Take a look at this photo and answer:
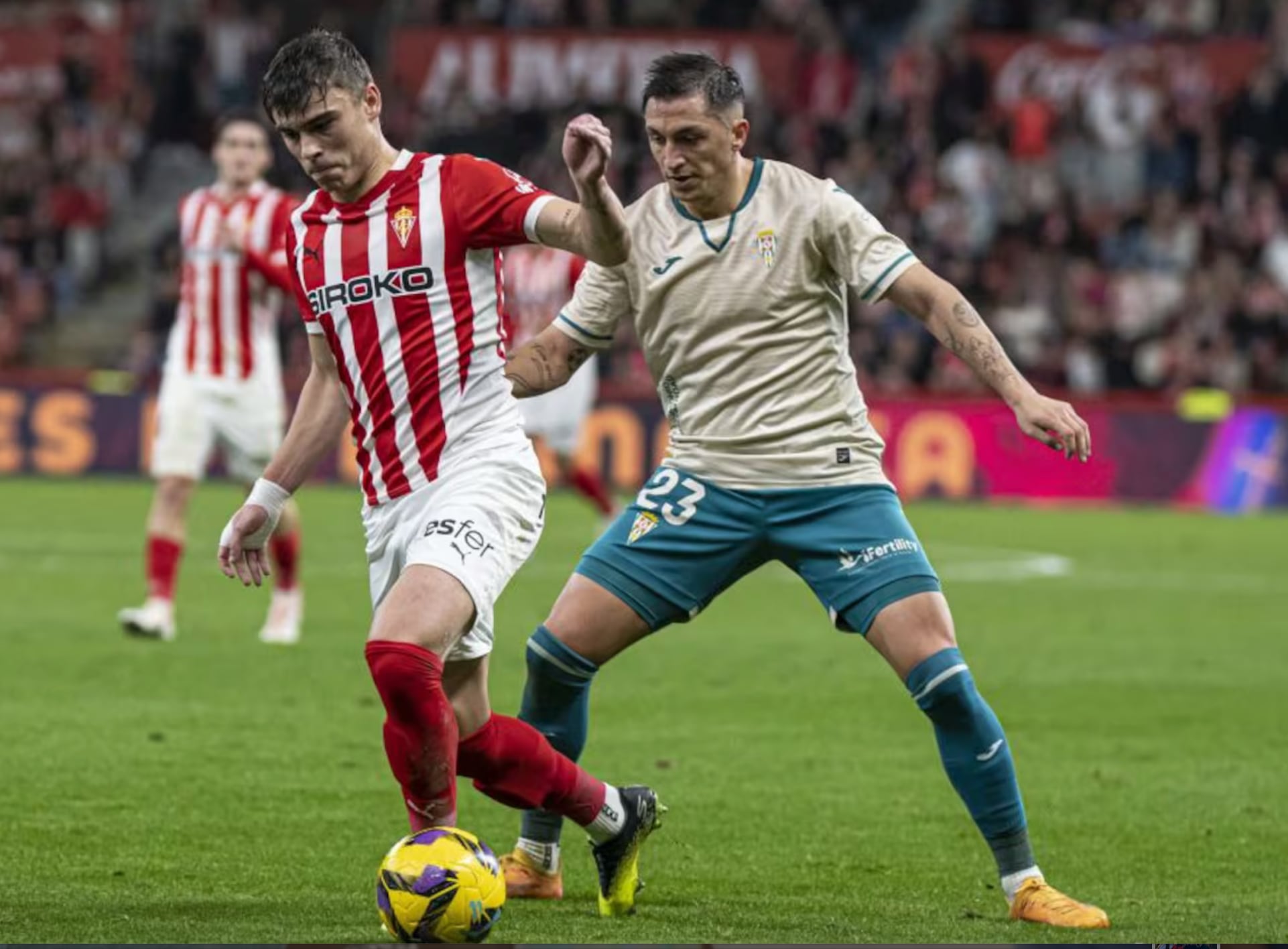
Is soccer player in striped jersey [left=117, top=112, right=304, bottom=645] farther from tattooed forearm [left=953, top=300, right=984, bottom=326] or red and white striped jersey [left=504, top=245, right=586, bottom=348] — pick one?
tattooed forearm [left=953, top=300, right=984, bottom=326]

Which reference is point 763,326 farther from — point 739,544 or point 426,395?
point 426,395

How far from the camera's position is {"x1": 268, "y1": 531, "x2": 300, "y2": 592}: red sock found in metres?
12.0

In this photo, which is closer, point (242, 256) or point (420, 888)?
point (420, 888)

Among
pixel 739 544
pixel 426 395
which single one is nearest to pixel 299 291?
pixel 426 395

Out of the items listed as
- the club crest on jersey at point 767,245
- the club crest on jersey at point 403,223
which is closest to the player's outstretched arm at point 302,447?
the club crest on jersey at point 403,223

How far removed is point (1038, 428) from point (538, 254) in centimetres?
1168

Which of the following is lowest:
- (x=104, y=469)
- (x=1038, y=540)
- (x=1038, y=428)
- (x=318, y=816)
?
(x=104, y=469)

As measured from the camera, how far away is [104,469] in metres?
24.1

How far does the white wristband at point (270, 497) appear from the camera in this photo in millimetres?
6312

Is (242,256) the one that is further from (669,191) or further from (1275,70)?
(1275,70)

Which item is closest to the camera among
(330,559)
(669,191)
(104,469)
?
(669,191)

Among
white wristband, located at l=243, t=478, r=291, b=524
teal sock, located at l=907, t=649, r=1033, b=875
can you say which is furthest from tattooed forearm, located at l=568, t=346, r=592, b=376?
teal sock, located at l=907, t=649, r=1033, b=875

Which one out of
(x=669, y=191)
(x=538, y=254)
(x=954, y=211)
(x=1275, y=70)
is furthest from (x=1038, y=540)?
(x=669, y=191)

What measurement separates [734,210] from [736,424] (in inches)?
22.8
